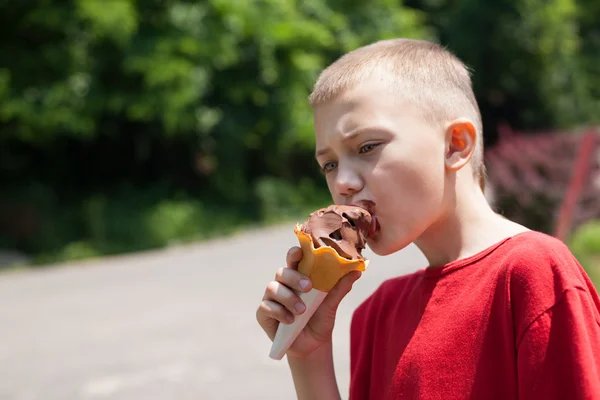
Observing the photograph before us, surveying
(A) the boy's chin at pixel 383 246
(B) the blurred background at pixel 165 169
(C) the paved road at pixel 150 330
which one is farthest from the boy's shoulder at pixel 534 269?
(B) the blurred background at pixel 165 169

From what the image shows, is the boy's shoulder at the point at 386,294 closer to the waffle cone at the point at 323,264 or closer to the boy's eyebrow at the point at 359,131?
the waffle cone at the point at 323,264

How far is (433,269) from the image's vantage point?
1.53 meters

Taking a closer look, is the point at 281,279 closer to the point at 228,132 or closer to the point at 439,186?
the point at 439,186

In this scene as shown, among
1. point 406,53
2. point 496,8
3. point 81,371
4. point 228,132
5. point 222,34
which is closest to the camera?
point 406,53

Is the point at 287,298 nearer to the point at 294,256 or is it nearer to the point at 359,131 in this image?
the point at 294,256

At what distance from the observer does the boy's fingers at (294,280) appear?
4.75 ft

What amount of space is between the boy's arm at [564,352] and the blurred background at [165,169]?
14.8 feet

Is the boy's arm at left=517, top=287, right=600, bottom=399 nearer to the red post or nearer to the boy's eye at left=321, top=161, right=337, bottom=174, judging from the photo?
the boy's eye at left=321, top=161, right=337, bottom=174

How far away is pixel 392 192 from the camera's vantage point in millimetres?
1446

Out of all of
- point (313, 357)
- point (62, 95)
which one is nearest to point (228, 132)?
point (62, 95)

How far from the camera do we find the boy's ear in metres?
1.50

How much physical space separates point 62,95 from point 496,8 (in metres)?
18.5

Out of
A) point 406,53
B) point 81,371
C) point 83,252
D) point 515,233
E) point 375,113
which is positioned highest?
point 83,252

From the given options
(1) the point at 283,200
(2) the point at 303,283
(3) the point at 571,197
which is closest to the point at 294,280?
(2) the point at 303,283
